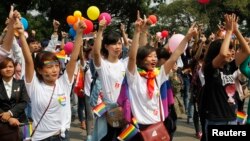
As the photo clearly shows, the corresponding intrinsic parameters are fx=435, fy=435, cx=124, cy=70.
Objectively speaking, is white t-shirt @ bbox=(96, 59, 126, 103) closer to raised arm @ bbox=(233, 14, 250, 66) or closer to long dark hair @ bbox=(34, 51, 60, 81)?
long dark hair @ bbox=(34, 51, 60, 81)

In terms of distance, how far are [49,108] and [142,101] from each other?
898 mm

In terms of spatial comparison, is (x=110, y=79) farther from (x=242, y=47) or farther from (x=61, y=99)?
(x=242, y=47)

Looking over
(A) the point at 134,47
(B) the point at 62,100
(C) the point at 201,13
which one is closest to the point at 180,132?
(A) the point at 134,47

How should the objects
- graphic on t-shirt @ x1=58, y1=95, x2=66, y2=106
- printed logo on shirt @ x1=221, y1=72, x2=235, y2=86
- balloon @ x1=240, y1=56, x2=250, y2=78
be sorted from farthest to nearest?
printed logo on shirt @ x1=221, y1=72, x2=235, y2=86 → balloon @ x1=240, y1=56, x2=250, y2=78 → graphic on t-shirt @ x1=58, y1=95, x2=66, y2=106

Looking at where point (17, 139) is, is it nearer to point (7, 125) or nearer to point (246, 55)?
point (7, 125)

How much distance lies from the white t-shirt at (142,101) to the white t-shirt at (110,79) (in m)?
0.60

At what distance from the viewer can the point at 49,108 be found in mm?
4012

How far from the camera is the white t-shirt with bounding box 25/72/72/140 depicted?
4.00m

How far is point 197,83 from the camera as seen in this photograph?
683 cm

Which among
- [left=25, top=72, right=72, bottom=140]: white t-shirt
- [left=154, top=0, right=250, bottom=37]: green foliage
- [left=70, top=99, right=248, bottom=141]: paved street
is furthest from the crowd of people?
[left=154, top=0, right=250, bottom=37]: green foliage

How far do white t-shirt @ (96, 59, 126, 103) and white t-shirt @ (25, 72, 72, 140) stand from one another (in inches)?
33.0

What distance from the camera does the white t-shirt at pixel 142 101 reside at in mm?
4234

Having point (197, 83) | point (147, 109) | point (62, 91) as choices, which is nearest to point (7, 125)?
point (62, 91)

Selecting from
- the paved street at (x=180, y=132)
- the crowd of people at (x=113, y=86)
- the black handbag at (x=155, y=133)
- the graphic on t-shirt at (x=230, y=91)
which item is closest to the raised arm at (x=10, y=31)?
the crowd of people at (x=113, y=86)
